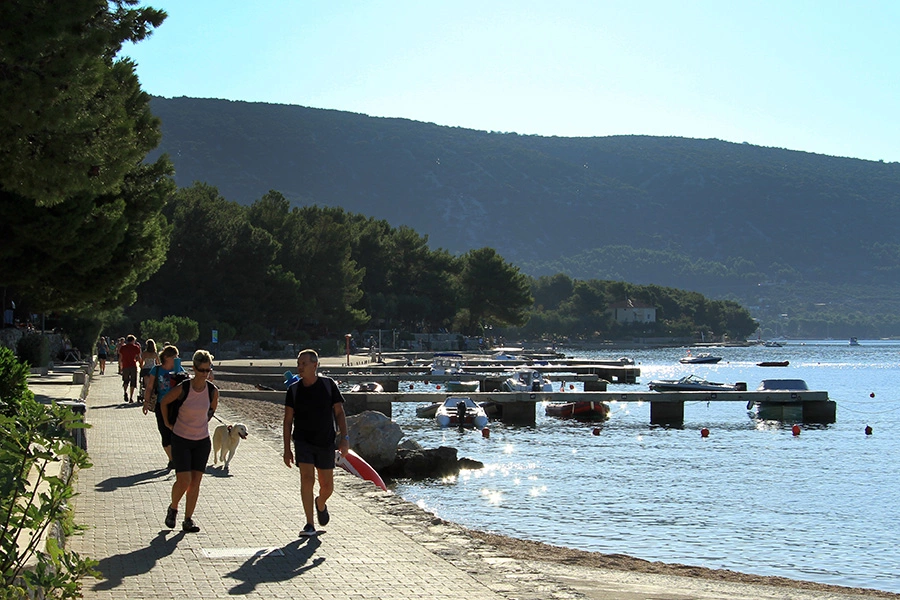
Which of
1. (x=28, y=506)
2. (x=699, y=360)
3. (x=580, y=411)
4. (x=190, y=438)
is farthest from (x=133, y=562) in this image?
(x=699, y=360)

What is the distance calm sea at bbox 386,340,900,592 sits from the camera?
670 inches

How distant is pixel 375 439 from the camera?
79.6 ft

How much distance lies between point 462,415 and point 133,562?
30.5m

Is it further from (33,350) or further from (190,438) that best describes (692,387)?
(190,438)

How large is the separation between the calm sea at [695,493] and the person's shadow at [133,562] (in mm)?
8749

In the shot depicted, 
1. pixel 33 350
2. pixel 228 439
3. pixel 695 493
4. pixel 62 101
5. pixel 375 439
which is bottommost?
pixel 695 493

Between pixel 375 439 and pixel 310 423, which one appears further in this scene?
pixel 375 439

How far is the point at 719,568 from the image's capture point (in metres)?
15.2

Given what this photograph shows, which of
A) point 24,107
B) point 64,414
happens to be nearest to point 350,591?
point 64,414

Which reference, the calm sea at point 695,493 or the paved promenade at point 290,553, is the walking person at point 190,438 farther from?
the calm sea at point 695,493

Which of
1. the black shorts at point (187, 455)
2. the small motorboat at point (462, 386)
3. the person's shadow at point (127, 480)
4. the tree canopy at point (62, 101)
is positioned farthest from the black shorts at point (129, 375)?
the small motorboat at point (462, 386)

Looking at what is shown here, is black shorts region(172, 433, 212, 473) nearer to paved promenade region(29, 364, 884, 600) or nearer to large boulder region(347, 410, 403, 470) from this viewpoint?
paved promenade region(29, 364, 884, 600)

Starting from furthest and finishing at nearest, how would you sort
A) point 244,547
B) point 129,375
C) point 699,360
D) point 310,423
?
1. point 699,360
2. point 129,375
3. point 310,423
4. point 244,547

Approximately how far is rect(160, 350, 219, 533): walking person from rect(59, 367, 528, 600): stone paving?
0.27 metres
